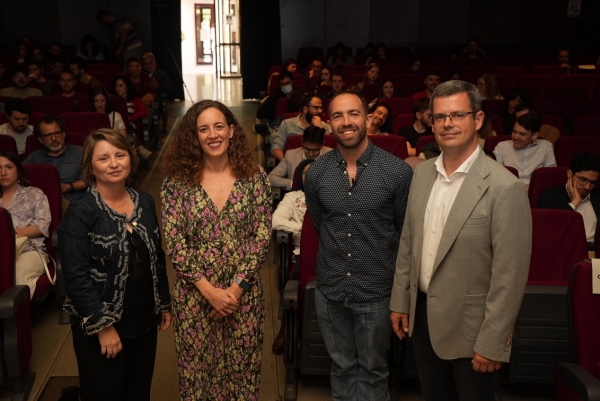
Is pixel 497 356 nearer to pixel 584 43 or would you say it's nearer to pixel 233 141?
pixel 233 141

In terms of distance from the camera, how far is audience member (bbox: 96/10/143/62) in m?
11.1

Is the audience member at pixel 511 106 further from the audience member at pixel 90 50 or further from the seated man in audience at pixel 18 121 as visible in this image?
the audience member at pixel 90 50

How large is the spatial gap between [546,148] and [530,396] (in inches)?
86.2

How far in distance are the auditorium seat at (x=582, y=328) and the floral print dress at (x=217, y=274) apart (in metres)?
1.02

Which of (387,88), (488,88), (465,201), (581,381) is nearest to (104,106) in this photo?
(387,88)

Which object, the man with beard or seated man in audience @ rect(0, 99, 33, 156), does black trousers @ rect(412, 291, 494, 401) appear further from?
seated man in audience @ rect(0, 99, 33, 156)

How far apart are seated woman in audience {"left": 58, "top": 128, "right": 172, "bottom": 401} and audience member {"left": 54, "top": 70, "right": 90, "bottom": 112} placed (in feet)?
14.4

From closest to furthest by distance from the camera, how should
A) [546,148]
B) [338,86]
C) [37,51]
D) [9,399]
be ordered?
[9,399], [546,148], [338,86], [37,51]

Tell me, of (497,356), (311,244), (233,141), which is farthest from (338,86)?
(497,356)

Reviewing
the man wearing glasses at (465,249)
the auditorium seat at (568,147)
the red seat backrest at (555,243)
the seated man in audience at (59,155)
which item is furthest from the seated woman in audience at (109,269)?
the auditorium seat at (568,147)

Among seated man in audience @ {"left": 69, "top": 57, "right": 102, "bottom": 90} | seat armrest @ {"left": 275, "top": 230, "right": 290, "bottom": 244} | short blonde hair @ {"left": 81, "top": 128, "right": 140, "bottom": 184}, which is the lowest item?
seat armrest @ {"left": 275, "top": 230, "right": 290, "bottom": 244}

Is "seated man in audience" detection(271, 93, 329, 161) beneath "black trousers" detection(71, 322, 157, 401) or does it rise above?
above

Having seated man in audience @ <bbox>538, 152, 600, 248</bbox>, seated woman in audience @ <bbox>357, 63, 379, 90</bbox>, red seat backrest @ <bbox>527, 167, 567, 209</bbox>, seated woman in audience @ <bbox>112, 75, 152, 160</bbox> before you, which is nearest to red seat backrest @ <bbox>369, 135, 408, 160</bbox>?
red seat backrest @ <bbox>527, 167, 567, 209</bbox>

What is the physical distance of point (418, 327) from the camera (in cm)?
204
